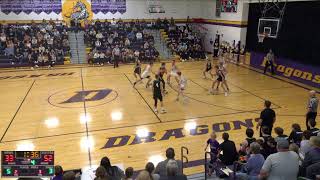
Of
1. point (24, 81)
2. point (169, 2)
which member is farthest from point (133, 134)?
point (169, 2)

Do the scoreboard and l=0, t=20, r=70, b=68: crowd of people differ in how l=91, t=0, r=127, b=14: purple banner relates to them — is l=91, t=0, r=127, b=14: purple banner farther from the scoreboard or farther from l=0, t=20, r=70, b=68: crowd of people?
the scoreboard

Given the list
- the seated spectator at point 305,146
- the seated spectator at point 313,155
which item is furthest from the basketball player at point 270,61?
the seated spectator at point 313,155

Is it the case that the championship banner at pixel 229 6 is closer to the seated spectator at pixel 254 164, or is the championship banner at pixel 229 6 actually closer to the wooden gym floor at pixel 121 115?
the wooden gym floor at pixel 121 115

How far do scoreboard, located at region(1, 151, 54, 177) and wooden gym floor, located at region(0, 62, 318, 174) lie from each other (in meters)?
2.57

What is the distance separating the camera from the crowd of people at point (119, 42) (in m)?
23.9

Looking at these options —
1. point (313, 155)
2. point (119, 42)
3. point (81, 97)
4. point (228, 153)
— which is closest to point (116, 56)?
point (119, 42)

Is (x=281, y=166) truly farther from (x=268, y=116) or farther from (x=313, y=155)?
(x=268, y=116)

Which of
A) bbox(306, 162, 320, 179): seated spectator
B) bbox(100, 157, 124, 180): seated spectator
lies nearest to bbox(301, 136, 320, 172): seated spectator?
bbox(306, 162, 320, 179): seated spectator

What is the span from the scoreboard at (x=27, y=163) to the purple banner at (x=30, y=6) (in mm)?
22857

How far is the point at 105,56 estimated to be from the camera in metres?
24.0

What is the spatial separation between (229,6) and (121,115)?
16.8m

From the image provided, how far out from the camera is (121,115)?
40.1ft

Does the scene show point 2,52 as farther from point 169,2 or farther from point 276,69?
point 276,69

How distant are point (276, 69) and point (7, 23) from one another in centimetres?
2117
